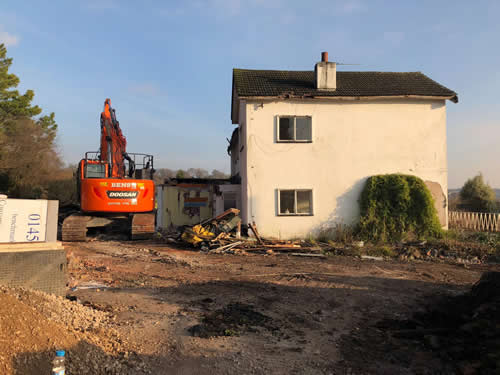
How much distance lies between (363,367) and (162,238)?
12586mm

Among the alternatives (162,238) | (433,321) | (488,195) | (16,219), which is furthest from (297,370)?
(488,195)

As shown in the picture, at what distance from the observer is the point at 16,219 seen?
6121mm

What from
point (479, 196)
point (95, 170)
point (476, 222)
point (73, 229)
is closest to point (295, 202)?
point (95, 170)

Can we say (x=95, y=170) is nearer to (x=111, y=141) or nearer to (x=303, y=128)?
(x=111, y=141)

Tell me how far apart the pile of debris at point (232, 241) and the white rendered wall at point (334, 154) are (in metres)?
0.94

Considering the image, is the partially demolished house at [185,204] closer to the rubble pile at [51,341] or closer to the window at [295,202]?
the window at [295,202]

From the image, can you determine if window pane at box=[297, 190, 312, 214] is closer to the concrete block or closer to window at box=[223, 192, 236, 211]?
window at box=[223, 192, 236, 211]

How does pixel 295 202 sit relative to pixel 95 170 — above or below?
below

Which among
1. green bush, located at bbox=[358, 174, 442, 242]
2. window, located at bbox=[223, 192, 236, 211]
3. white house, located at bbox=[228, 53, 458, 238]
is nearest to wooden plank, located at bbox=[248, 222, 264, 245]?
white house, located at bbox=[228, 53, 458, 238]

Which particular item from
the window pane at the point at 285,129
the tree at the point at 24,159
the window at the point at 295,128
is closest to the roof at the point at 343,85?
the window at the point at 295,128

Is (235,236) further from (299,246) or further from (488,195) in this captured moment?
(488,195)

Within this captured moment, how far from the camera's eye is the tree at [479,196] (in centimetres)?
2711

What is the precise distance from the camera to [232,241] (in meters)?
13.6

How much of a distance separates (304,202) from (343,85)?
5.86m
